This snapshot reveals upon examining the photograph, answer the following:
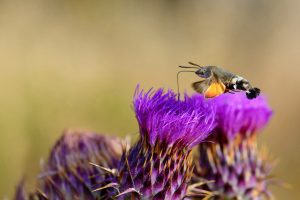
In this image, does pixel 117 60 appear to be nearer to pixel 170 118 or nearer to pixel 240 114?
pixel 240 114

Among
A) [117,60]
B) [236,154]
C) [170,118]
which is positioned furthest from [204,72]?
[117,60]

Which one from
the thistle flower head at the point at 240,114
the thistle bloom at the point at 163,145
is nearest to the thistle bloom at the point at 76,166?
the thistle bloom at the point at 163,145

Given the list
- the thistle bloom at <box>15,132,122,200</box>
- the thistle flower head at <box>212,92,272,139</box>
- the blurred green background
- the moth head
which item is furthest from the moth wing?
the blurred green background

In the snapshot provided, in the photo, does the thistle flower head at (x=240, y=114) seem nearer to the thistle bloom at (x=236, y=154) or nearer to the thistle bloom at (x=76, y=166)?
the thistle bloom at (x=236, y=154)

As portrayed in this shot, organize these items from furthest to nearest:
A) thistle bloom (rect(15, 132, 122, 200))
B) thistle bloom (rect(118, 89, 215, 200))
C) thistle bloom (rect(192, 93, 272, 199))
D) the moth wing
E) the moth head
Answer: thistle bloom (rect(192, 93, 272, 199)) → thistle bloom (rect(15, 132, 122, 200)) → the moth head → the moth wing → thistle bloom (rect(118, 89, 215, 200))

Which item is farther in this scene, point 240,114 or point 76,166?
point 240,114

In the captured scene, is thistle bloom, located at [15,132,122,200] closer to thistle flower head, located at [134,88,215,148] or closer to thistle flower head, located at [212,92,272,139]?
thistle flower head, located at [134,88,215,148]

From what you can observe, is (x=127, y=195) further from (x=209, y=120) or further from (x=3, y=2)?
(x=3, y=2)
